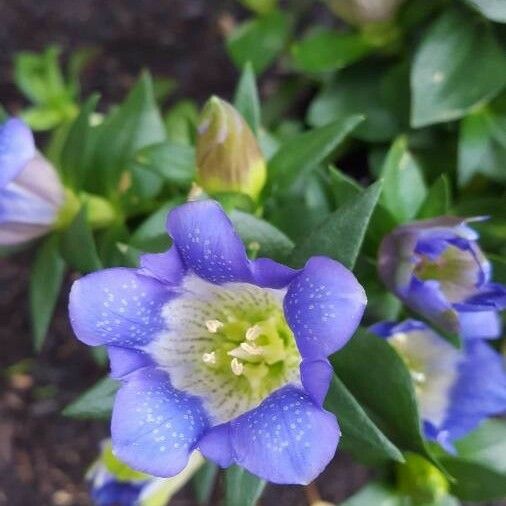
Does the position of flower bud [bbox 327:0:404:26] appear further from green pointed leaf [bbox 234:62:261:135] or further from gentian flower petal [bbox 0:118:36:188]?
gentian flower petal [bbox 0:118:36:188]

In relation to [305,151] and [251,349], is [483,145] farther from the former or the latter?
[251,349]

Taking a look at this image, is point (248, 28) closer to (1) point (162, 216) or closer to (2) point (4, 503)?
(1) point (162, 216)

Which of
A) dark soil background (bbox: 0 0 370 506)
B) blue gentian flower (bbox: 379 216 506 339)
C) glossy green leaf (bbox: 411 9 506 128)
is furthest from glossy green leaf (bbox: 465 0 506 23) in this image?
dark soil background (bbox: 0 0 370 506)

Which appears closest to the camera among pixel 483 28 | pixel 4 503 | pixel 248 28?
pixel 483 28

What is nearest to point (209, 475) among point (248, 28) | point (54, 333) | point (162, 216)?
point (162, 216)

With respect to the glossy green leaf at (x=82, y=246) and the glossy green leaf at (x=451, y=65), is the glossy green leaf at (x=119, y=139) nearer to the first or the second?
the glossy green leaf at (x=82, y=246)

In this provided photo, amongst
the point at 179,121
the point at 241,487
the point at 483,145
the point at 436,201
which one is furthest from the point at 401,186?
the point at 179,121
